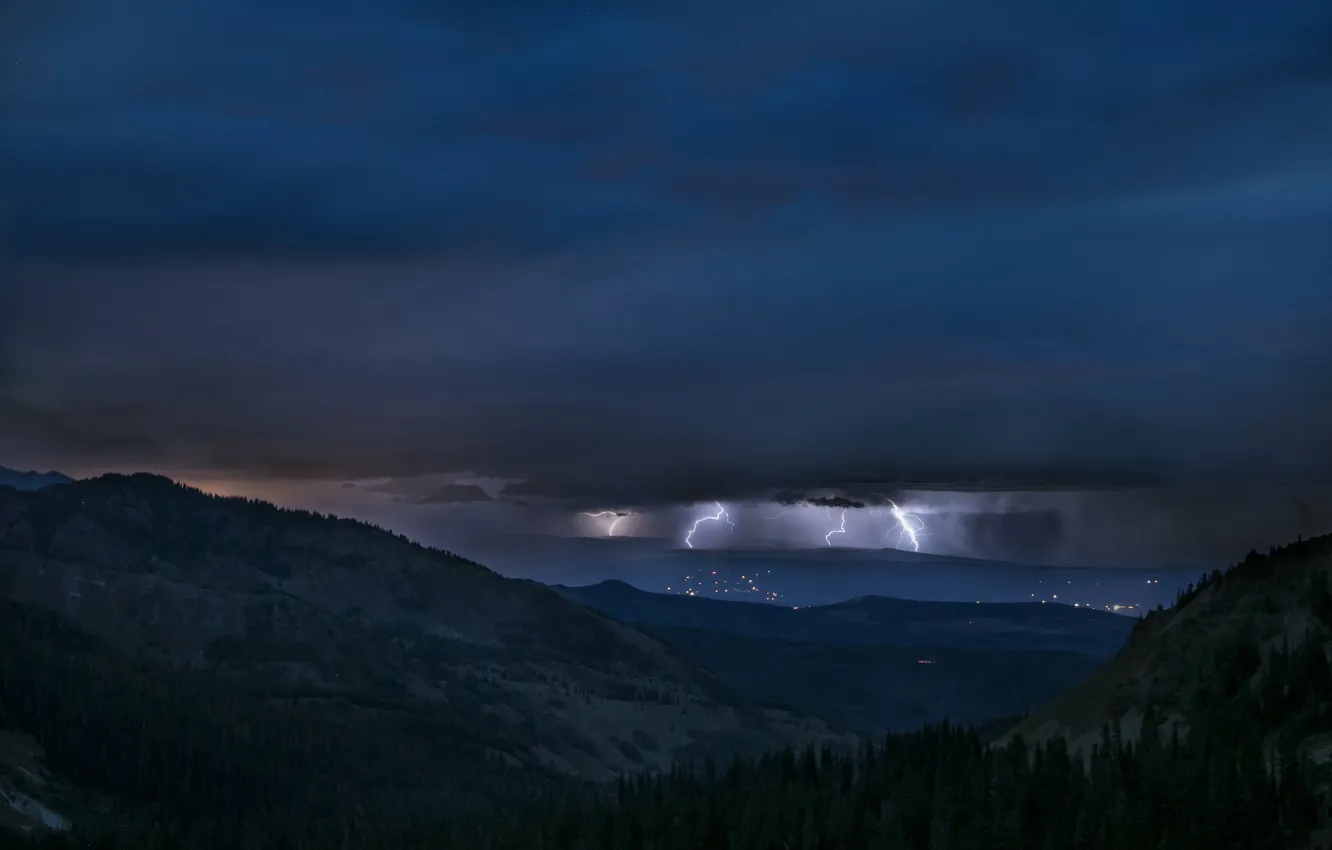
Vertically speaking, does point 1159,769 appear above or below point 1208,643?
below

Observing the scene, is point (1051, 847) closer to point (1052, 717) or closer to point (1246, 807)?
point (1246, 807)

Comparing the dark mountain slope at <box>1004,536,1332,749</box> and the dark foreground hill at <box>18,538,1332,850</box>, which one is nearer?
the dark foreground hill at <box>18,538,1332,850</box>

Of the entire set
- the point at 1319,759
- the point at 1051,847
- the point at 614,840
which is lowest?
the point at 614,840

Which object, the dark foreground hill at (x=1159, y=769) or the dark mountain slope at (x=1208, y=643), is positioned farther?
the dark mountain slope at (x=1208, y=643)

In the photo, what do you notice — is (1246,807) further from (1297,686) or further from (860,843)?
A: (860,843)

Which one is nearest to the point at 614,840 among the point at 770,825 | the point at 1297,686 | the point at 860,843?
the point at 770,825

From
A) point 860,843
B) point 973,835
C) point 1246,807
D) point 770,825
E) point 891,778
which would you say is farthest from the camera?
point 891,778

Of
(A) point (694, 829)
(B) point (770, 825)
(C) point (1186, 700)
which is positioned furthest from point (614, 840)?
(C) point (1186, 700)

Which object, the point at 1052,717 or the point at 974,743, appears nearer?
the point at 1052,717

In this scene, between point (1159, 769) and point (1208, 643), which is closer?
point (1159, 769)

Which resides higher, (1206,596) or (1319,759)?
(1206,596)

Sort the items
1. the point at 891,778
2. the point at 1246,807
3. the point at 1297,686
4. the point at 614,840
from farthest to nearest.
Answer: the point at 614,840
the point at 891,778
the point at 1297,686
the point at 1246,807
